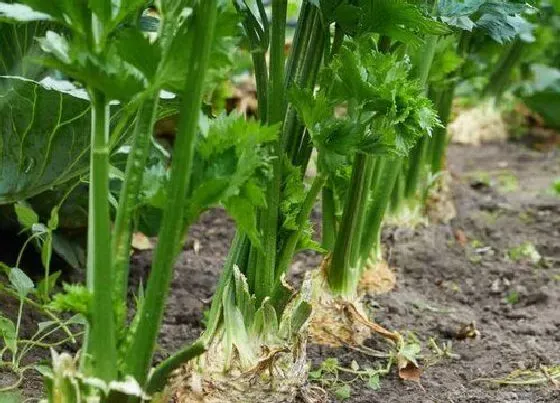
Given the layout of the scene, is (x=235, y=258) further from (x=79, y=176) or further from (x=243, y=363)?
(x=79, y=176)

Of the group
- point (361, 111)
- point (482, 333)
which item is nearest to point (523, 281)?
point (482, 333)

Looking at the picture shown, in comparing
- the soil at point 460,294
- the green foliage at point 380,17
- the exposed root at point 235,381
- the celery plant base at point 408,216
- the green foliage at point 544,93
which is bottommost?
the soil at point 460,294

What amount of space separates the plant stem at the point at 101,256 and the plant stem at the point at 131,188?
0.05m

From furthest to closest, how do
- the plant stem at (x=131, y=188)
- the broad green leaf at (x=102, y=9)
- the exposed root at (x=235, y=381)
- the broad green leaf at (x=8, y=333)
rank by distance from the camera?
the broad green leaf at (x=8, y=333), the exposed root at (x=235, y=381), the plant stem at (x=131, y=188), the broad green leaf at (x=102, y=9)

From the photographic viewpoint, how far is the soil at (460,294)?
65.9 inches

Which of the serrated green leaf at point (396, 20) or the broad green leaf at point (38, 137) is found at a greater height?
the serrated green leaf at point (396, 20)

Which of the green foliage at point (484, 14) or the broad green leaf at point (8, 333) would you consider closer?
the broad green leaf at point (8, 333)

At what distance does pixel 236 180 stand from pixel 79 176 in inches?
32.4

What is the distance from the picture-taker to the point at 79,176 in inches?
72.5

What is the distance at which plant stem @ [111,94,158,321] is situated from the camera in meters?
1.14

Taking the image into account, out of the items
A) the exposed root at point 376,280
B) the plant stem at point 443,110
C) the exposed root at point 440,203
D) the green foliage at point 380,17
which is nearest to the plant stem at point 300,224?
the green foliage at point 380,17

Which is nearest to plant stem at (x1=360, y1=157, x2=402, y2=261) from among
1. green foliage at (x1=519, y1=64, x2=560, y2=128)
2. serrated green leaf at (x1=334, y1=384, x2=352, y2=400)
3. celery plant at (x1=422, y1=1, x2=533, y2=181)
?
celery plant at (x1=422, y1=1, x2=533, y2=181)

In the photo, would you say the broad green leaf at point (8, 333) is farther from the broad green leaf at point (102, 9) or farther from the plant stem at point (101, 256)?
the broad green leaf at point (102, 9)

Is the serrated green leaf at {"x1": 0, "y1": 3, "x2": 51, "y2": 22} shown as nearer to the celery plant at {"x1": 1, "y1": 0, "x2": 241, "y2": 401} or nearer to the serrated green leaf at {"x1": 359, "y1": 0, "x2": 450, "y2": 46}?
the celery plant at {"x1": 1, "y1": 0, "x2": 241, "y2": 401}
